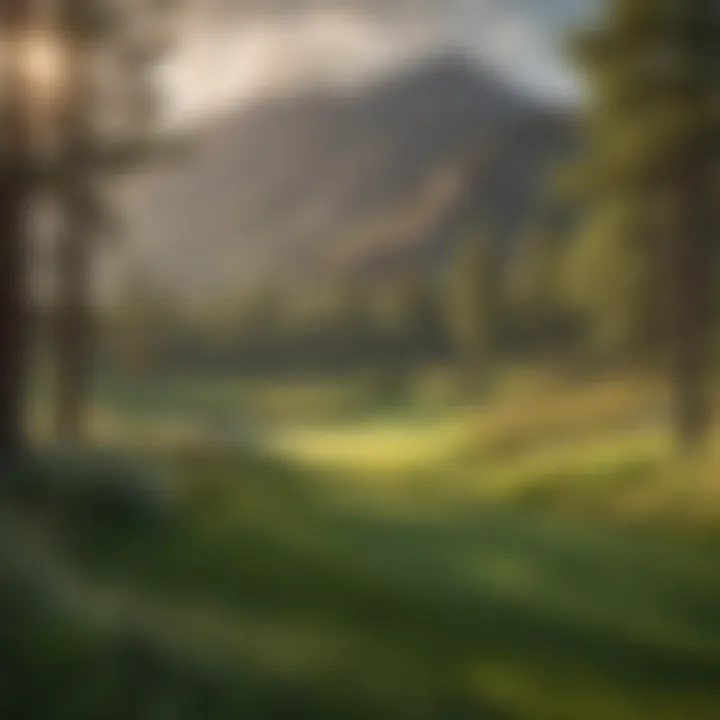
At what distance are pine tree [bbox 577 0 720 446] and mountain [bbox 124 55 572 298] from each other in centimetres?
11

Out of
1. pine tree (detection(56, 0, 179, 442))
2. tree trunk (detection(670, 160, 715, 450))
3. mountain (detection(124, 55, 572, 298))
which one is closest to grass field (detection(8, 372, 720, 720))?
tree trunk (detection(670, 160, 715, 450))

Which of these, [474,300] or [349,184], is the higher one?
[349,184]

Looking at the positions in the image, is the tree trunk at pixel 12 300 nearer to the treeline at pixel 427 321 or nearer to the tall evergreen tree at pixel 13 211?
the tall evergreen tree at pixel 13 211

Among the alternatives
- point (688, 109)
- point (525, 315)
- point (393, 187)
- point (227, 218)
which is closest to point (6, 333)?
point (227, 218)

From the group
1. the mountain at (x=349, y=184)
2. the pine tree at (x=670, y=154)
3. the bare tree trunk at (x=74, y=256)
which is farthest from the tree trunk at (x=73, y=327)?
the pine tree at (x=670, y=154)

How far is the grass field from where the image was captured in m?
1.95

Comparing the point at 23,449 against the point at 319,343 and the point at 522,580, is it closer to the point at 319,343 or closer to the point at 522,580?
the point at 319,343

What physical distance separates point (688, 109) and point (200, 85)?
2.96ft

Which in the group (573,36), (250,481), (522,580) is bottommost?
(522,580)

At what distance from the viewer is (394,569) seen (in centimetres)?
204

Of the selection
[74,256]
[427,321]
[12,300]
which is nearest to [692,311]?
[427,321]

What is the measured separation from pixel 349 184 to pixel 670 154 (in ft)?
1.94

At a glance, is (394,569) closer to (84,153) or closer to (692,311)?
(692,311)

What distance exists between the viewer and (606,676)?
1955 millimetres
